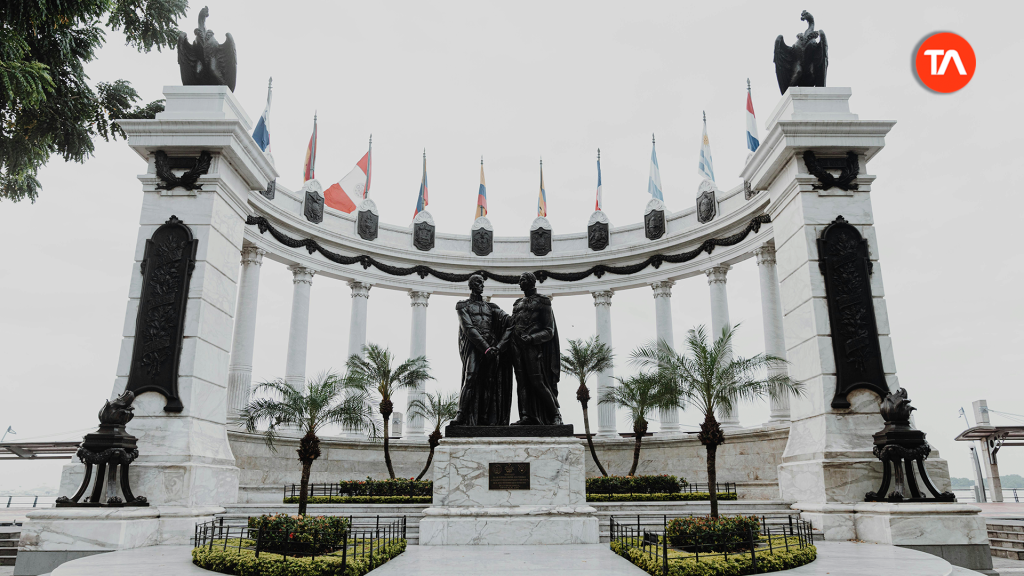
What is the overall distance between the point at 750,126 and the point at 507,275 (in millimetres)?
17635

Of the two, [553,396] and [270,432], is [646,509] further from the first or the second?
[270,432]

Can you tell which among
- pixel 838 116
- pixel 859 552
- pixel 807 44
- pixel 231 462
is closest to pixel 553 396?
pixel 859 552

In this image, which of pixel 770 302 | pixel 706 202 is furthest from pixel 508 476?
pixel 706 202

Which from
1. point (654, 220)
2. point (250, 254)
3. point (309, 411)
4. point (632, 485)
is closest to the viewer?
point (309, 411)

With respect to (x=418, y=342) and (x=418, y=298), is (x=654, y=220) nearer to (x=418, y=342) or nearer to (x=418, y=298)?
(x=418, y=298)

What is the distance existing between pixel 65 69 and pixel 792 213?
76.8ft

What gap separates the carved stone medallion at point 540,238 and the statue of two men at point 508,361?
28447 millimetres

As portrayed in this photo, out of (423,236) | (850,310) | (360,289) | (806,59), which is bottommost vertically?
(850,310)

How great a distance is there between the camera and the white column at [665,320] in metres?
38.0

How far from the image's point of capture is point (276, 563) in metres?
10.0

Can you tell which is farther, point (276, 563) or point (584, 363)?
point (584, 363)

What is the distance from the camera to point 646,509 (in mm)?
22219

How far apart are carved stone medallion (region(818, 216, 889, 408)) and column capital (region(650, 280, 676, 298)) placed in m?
22.2

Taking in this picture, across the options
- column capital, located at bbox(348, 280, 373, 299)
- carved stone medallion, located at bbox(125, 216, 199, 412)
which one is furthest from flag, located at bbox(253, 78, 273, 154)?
carved stone medallion, located at bbox(125, 216, 199, 412)
